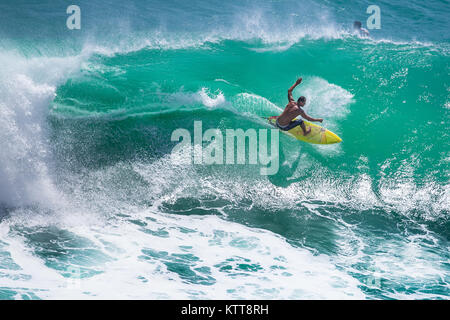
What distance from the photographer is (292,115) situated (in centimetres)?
1038

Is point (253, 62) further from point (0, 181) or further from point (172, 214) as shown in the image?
point (0, 181)

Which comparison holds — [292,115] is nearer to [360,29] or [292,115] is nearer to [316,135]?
[316,135]

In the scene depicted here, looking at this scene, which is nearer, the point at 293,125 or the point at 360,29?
the point at 293,125

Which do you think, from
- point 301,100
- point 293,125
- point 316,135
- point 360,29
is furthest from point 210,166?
point 360,29

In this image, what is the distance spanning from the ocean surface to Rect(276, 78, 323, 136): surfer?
76 cm

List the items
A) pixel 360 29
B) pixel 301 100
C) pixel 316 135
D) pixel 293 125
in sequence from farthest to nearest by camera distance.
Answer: pixel 360 29 → pixel 316 135 → pixel 293 125 → pixel 301 100

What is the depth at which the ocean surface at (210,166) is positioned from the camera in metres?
8.49

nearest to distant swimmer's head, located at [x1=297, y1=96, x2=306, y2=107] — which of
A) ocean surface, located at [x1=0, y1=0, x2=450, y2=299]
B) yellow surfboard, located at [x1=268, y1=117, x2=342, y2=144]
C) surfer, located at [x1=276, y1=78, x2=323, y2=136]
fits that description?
surfer, located at [x1=276, y1=78, x2=323, y2=136]

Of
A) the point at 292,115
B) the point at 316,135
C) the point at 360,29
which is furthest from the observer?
the point at 360,29

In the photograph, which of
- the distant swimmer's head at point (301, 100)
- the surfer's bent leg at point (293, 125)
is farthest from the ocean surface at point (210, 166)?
the distant swimmer's head at point (301, 100)

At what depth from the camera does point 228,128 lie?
11656 millimetres

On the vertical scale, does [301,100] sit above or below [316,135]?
above

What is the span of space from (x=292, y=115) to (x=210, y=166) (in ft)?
8.52

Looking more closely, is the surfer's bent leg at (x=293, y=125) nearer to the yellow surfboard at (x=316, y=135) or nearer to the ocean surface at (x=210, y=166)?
the yellow surfboard at (x=316, y=135)
